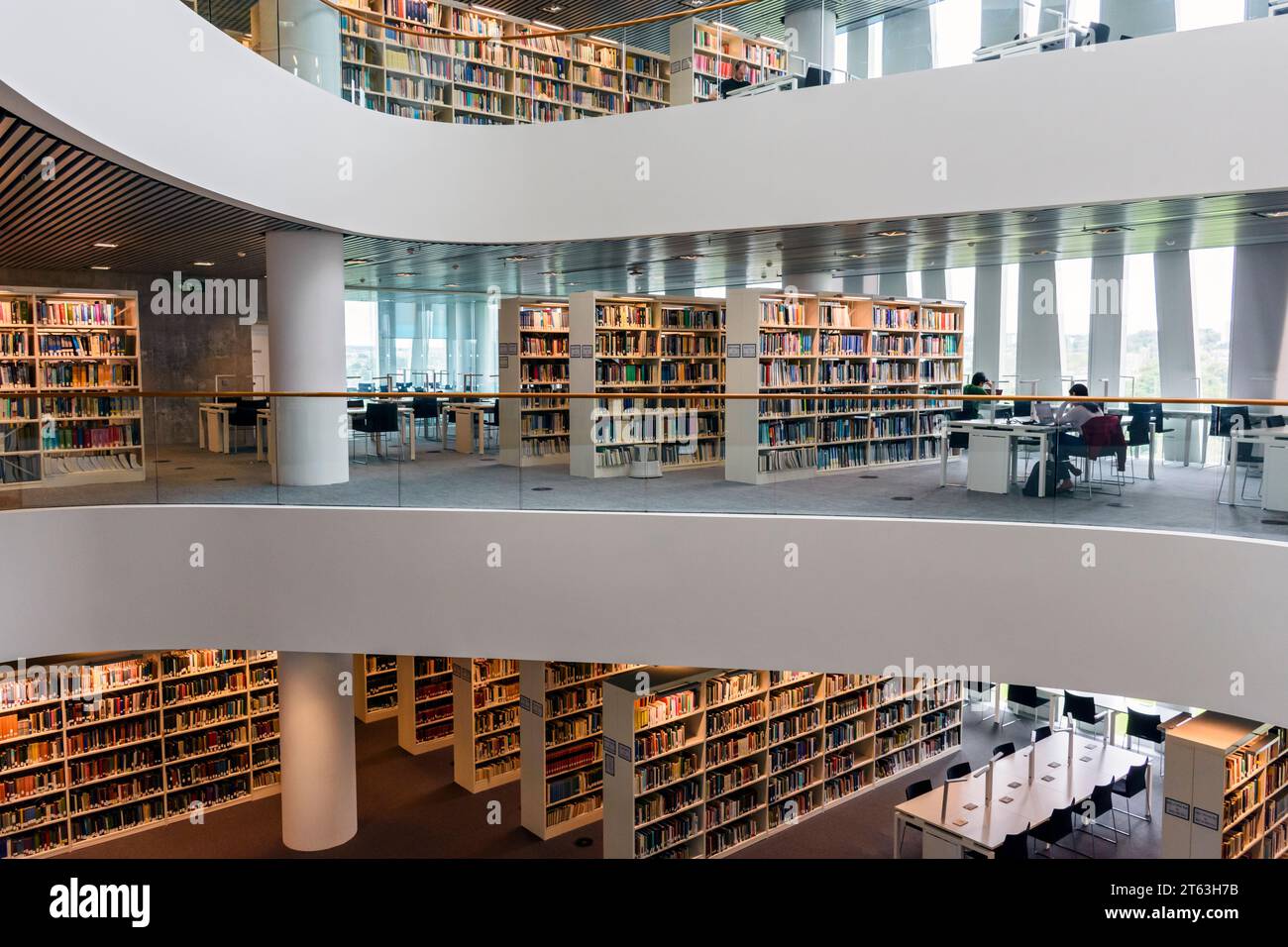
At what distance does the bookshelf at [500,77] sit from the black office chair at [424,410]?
115 inches

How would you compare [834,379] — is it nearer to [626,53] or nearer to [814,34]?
[814,34]

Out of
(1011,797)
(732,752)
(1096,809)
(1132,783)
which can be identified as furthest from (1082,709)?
(732,752)

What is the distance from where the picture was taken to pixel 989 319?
527 inches

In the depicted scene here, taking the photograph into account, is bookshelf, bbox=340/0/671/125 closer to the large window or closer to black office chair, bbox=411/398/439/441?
black office chair, bbox=411/398/439/441

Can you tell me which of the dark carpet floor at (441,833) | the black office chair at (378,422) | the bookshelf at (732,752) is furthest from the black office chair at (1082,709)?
the black office chair at (378,422)

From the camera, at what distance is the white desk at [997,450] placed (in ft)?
19.7

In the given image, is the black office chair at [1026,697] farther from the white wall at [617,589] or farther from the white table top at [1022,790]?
the white wall at [617,589]

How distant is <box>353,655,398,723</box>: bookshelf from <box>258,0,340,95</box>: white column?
20.8ft

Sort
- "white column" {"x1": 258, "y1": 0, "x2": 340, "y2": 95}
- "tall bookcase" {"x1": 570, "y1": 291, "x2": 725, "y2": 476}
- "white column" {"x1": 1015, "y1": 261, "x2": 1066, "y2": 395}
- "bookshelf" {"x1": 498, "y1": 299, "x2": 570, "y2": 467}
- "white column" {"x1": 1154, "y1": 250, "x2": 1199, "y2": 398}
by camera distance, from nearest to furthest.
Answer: "tall bookcase" {"x1": 570, "y1": 291, "x2": 725, "y2": 476} → "white column" {"x1": 258, "y1": 0, "x2": 340, "y2": 95} → "bookshelf" {"x1": 498, "y1": 299, "x2": 570, "y2": 467} → "white column" {"x1": 1154, "y1": 250, "x2": 1199, "y2": 398} → "white column" {"x1": 1015, "y1": 261, "x2": 1066, "y2": 395}

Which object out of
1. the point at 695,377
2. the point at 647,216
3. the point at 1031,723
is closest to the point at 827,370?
the point at 695,377

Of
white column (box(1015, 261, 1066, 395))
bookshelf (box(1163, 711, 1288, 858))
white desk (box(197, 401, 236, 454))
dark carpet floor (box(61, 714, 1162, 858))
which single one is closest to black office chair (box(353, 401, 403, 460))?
white desk (box(197, 401, 236, 454))

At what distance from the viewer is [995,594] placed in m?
6.05

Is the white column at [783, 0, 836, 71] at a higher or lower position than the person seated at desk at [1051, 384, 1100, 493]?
higher

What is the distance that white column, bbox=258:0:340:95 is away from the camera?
696cm
